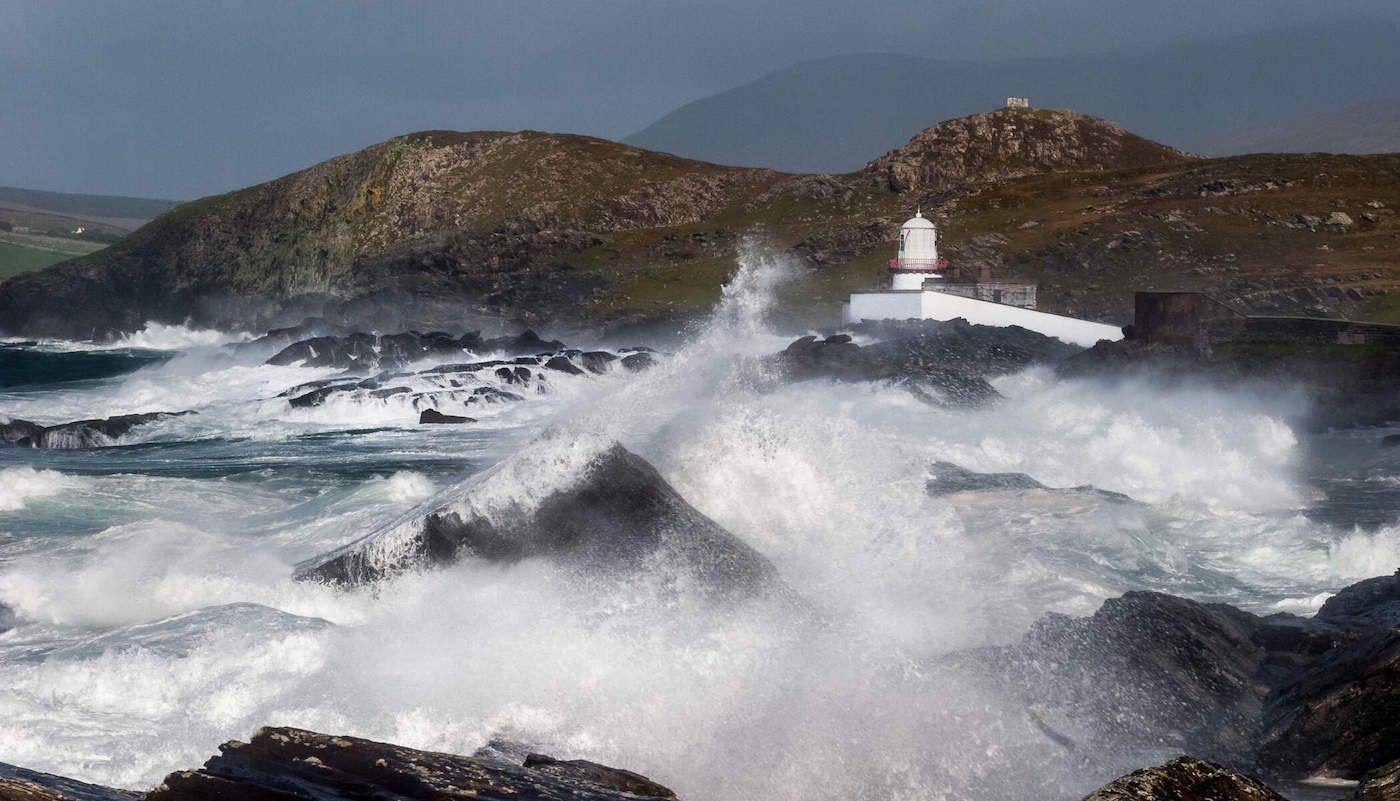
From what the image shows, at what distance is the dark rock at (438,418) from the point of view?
35.7 m

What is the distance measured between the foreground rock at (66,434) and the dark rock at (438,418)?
23.6 feet

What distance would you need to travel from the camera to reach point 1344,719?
27.1 ft

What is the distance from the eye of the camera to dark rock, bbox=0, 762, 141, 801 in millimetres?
5168

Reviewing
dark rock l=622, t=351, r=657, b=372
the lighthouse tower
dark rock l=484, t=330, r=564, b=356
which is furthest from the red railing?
dark rock l=484, t=330, r=564, b=356

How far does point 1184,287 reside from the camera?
59.4 meters

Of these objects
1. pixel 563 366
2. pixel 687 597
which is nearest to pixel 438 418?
pixel 563 366

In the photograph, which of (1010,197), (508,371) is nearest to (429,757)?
(508,371)

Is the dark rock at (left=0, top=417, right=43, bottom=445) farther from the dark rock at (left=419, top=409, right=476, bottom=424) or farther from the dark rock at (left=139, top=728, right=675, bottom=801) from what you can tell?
the dark rock at (left=139, top=728, right=675, bottom=801)

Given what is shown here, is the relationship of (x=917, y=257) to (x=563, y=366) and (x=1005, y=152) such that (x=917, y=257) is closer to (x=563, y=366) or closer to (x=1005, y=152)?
(x=563, y=366)

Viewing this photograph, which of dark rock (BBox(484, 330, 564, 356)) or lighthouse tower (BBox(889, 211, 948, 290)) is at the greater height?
lighthouse tower (BBox(889, 211, 948, 290))

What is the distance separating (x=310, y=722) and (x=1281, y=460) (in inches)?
875

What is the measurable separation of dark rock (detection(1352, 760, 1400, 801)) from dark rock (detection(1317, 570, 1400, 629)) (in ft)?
15.4

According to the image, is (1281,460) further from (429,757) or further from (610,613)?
(429,757)

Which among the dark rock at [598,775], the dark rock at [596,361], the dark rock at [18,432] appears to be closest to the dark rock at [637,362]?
the dark rock at [596,361]
